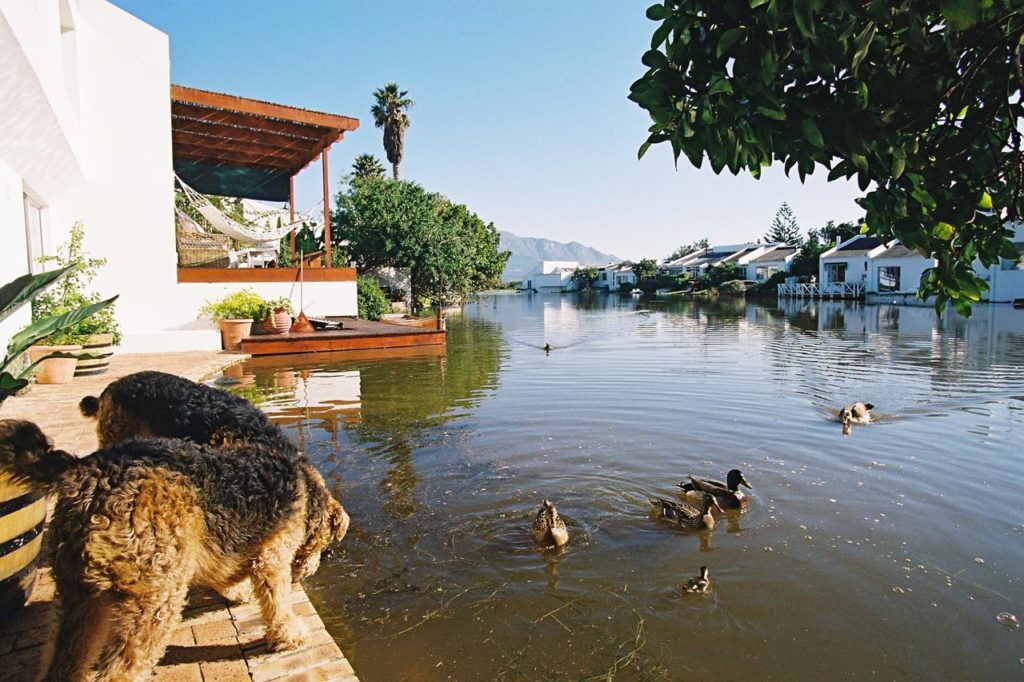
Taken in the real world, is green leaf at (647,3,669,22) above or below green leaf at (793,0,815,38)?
above

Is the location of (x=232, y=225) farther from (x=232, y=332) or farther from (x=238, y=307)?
(x=232, y=332)

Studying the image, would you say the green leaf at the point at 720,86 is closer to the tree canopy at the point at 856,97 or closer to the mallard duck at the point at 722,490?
the tree canopy at the point at 856,97

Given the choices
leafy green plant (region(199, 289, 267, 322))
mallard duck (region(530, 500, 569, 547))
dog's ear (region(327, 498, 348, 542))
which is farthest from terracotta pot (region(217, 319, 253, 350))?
dog's ear (region(327, 498, 348, 542))

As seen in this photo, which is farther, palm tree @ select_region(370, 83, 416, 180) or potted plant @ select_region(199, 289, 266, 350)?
palm tree @ select_region(370, 83, 416, 180)

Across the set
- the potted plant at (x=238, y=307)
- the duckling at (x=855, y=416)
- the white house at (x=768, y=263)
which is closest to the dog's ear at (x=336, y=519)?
the duckling at (x=855, y=416)

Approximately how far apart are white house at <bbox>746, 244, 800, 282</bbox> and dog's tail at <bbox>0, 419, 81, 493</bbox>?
68.0m

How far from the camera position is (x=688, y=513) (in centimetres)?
568

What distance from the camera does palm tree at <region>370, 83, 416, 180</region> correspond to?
A: 43.7 meters

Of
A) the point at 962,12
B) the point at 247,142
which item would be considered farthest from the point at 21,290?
the point at 247,142

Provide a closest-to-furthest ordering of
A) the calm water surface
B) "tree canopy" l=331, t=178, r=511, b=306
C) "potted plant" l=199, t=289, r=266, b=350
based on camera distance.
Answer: the calm water surface, "potted plant" l=199, t=289, r=266, b=350, "tree canopy" l=331, t=178, r=511, b=306

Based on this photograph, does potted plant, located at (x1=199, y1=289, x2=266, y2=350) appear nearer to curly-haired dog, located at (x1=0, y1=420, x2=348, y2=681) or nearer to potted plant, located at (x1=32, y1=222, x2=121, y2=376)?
potted plant, located at (x1=32, y1=222, x2=121, y2=376)

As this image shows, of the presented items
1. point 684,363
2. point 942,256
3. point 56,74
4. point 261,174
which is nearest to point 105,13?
point 56,74

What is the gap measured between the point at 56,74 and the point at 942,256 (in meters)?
12.2

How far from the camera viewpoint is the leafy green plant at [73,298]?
1035 centimetres
